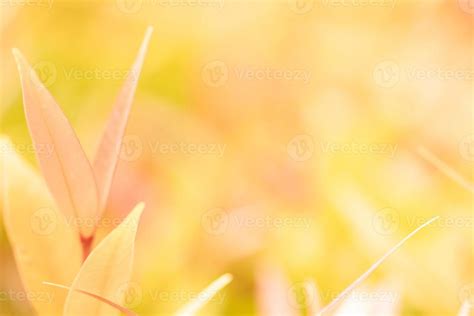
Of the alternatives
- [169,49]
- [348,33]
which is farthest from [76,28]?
[348,33]

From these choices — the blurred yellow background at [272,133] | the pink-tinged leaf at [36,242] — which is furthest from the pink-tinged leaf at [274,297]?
the pink-tinged leaf at [36,242]

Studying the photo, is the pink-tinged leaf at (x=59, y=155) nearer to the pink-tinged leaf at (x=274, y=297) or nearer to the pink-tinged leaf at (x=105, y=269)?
the pink-tinged leaf at (x=105, y=269)

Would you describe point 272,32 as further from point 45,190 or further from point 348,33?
point 45,190

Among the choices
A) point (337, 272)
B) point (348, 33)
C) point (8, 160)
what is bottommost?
point (337, 272)

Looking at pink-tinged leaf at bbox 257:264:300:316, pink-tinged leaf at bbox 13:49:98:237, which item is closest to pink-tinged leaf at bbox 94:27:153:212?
pink-tinged leaf at bbox 13:49:98:237

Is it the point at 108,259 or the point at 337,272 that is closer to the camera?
the point at 108,259

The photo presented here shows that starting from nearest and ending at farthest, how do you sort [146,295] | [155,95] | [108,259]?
[108,259], [146,295], [155,95]
